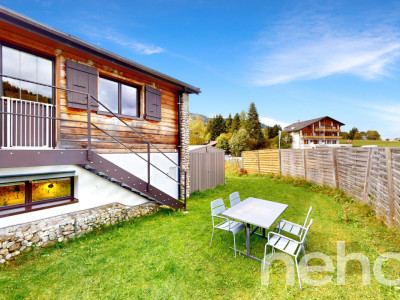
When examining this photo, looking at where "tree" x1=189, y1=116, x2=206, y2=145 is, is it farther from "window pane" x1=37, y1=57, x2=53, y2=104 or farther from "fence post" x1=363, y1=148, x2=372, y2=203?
"window pane" x1=37, y1=57, x2=53, y2=104

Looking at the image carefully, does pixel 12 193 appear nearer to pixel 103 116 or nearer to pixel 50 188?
pixel 50 188

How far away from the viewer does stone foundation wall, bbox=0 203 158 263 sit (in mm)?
3508

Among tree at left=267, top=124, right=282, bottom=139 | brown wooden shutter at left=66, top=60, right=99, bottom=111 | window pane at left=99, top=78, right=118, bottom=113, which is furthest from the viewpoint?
tree at left=267, top=124, right=282, bottom=139

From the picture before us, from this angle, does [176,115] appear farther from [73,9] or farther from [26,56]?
[73,9]

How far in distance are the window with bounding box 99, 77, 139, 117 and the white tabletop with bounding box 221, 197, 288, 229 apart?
15.7 ft

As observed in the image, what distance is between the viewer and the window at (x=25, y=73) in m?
3.93

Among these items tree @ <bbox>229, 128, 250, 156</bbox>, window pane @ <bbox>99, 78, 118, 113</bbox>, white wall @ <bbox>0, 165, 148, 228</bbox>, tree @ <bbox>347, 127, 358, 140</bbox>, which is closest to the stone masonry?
white wall @ <bbox>0, 165, 148, 228</bbox>

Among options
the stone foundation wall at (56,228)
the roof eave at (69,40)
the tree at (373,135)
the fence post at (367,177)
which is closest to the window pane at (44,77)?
the roof eave at (69,40)

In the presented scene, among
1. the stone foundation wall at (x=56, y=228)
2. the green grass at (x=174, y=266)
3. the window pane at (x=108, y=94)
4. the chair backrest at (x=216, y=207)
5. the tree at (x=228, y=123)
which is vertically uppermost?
the tree at (x=228, y=123)

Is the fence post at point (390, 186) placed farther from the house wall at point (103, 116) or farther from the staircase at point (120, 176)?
the house wall at point (103, 116)

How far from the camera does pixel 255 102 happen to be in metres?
47.7

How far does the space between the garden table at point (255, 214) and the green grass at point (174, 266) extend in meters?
0.73

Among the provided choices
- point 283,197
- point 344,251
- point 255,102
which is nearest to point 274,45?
point 283,197

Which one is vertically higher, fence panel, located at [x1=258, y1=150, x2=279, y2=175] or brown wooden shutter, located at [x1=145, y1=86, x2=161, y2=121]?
brown wooden shutter, located at [x1=145, y1=86, x2=161, y2=121]
